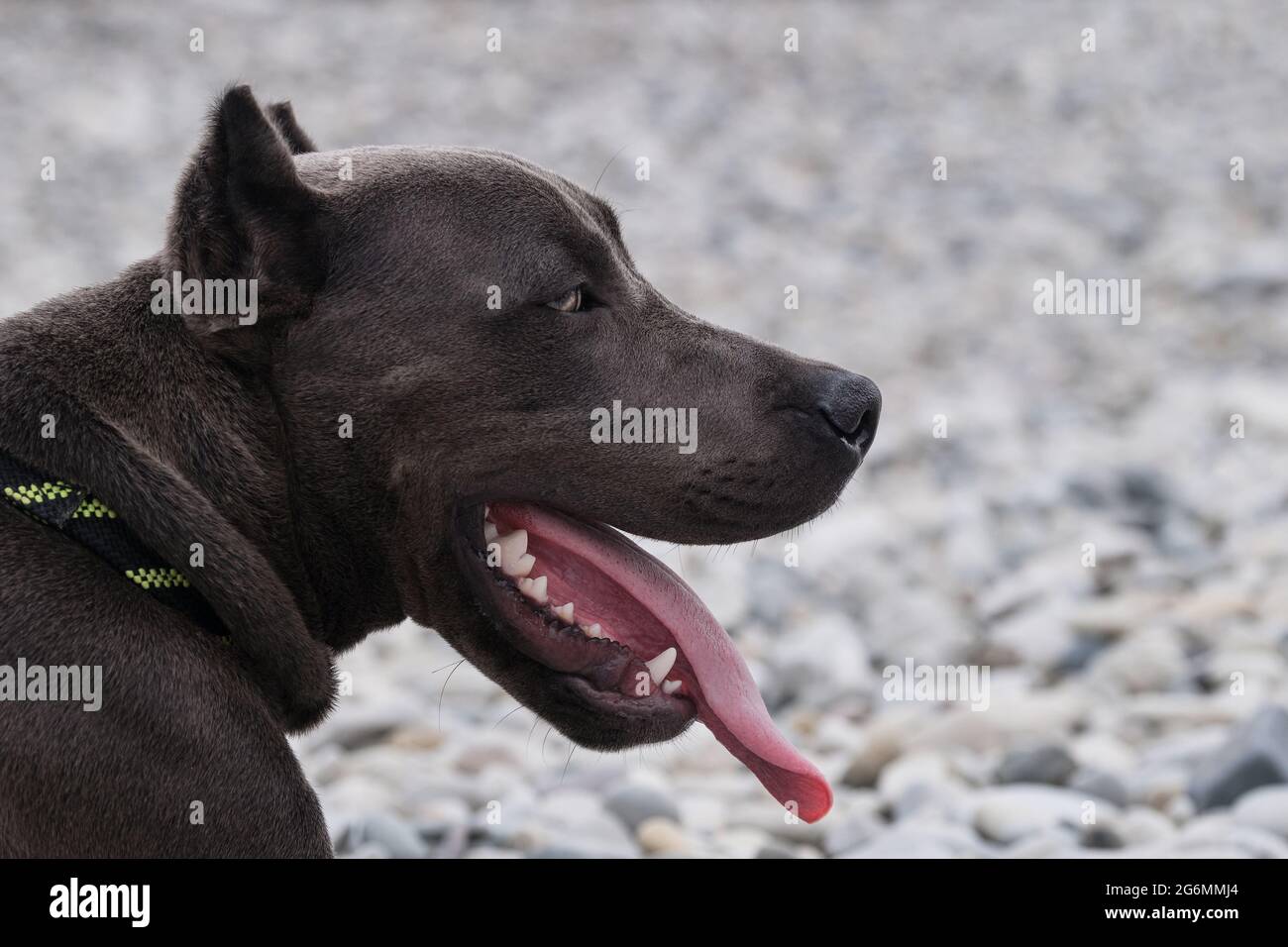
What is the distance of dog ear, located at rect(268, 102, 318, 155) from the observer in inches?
164

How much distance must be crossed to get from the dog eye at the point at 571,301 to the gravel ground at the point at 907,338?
116 cm

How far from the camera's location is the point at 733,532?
11.9 ft

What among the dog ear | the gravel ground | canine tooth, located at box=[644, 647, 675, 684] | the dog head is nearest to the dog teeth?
the dog head

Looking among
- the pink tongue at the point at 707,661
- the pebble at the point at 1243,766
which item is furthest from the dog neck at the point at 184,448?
the pebble at the point at 1243,766

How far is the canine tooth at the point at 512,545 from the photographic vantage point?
3547 millimetres

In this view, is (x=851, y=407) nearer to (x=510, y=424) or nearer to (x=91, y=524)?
(x=510, y=424)

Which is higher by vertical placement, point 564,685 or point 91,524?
point 91,524

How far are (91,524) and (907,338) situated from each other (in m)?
9.42

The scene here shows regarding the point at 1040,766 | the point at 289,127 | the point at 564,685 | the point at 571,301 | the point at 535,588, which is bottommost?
the point at 1040,766

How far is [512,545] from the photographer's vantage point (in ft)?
11.7

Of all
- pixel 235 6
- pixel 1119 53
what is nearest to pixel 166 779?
pixel 235 6

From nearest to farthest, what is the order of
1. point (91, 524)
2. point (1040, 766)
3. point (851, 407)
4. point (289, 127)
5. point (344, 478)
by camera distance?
1. point (91, 524)
2. point (344, 478)
3. point (851, 407)
4. point (289, 127)
5. point (1040, 766)

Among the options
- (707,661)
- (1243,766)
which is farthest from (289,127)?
(1243,766)

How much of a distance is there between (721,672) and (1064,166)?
1267 cm
